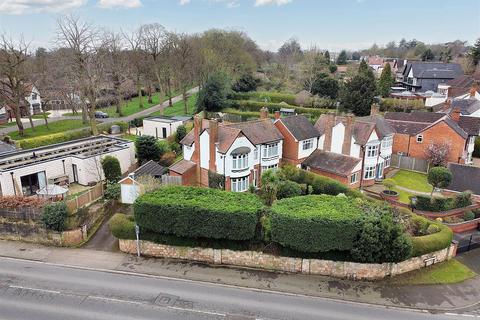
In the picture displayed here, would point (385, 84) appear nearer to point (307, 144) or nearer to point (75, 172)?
point (307, 144)

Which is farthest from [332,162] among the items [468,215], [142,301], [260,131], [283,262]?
[142,301]

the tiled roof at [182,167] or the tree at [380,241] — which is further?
the tiled roof at [182,167]

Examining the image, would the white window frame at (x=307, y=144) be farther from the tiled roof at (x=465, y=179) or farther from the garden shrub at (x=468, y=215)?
the garden shrub at (x=468, y=215)

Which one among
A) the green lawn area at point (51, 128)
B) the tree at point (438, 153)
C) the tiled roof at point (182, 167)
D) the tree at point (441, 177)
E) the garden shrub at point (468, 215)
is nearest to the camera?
the garden shrub at point (468, 215)

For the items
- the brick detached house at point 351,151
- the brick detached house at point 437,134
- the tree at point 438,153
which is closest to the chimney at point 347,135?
the brick detached house at point 351,151

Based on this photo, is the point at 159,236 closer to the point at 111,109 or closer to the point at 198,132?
the point at 198,132

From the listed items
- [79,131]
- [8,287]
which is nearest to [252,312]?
[8,287]

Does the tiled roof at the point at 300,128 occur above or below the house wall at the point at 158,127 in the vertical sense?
above
